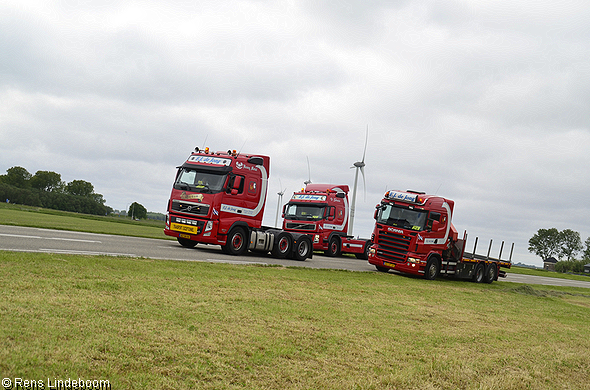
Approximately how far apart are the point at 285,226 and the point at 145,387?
23561 millimetres

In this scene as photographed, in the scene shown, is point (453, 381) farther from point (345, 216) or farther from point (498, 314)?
point (345, 216)

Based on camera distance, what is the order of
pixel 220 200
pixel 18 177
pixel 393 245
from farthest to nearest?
pixel 18 177 < pixel 393 245 < pixel 220 200

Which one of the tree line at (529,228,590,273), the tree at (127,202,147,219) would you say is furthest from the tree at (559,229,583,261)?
the tree at (127,202,147,219)

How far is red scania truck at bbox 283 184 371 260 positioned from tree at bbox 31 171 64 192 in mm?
80828

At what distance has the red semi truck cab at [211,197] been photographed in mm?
17266

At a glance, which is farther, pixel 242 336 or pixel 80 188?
pixel 80 188

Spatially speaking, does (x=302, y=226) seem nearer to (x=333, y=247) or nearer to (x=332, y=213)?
(x=332, y=213)

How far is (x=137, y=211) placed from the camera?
95438 millimetres

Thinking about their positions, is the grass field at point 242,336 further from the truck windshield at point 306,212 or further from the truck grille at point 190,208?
the truck windshield at point 306,212

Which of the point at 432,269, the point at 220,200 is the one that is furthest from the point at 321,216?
the point at 220,200

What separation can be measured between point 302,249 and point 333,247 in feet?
23.7

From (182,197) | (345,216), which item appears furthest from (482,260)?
(182,197)

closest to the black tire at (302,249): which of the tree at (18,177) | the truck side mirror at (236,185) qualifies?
the truck side mirror at (236,185)

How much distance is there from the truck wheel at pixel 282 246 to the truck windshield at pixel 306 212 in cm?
633
